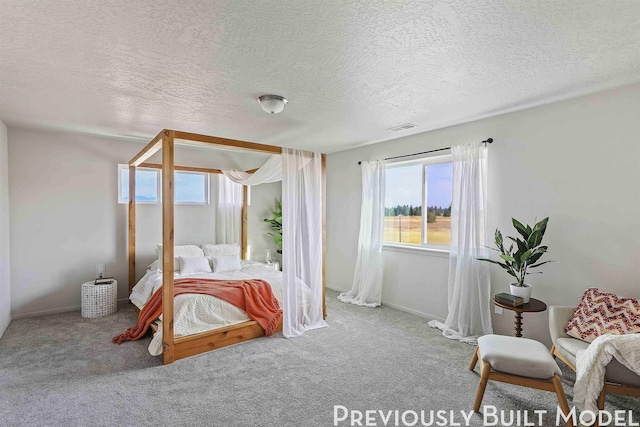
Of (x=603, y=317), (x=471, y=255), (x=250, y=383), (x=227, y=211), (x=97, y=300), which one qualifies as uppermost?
(x=227, y=211)

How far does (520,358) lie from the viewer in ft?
7.03

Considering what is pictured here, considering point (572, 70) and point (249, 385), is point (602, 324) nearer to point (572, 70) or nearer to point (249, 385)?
point (572, 70)

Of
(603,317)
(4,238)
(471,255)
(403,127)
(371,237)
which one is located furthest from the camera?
(371,237)

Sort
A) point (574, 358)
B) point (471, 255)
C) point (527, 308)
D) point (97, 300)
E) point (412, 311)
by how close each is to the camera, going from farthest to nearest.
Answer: point (412, 311) < point (97, 300) < point (471, 255) < point (527, 308) < point (574, 358)

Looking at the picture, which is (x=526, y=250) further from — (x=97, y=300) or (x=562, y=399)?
(x=97, y=300)

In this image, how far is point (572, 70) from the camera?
235 centimetres

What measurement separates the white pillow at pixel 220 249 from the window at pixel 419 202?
2.47 m

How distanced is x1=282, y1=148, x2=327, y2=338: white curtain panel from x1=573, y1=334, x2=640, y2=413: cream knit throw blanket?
247cm

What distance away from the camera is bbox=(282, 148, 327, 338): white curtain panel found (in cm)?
366

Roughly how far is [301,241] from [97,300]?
2.82 meters

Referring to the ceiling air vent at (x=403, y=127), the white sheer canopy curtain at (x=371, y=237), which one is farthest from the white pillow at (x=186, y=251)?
the ceiling air vent at (x=403, y=127)

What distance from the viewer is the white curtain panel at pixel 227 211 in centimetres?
555

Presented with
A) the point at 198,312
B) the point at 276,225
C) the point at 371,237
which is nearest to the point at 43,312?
the point at 198,312

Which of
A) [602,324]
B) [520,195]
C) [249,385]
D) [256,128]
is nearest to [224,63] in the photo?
[256,128]
